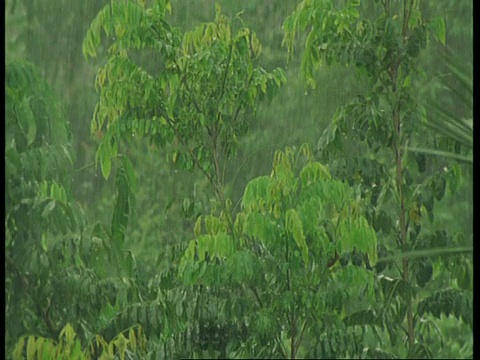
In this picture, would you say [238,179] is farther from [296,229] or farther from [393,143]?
[393,143]

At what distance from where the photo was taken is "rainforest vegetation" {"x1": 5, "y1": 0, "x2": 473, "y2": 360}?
10.5ft

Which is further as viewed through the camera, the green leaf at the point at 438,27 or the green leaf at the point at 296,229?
the green leaf at the point at 296,229

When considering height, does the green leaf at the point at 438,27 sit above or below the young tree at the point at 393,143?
above

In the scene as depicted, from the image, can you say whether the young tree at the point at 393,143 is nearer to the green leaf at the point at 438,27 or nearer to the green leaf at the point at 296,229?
the green leaf at the point at 438,27

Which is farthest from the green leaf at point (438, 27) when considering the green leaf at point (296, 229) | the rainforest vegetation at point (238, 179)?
the green leaf at point (296, 229)

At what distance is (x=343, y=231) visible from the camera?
3264 mm

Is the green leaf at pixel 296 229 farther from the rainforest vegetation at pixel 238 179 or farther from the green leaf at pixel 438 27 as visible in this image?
the green leaf at pixel 438 27

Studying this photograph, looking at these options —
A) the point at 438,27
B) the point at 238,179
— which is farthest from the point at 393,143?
the point at 238,179

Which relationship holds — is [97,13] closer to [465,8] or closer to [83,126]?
[83,126]

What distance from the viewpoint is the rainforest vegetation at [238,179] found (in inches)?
126

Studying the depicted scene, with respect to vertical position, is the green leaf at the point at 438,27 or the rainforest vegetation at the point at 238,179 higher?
the green leaf at the point at 438,27

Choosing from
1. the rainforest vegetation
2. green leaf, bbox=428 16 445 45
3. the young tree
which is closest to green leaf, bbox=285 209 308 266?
the rainforest vegetation

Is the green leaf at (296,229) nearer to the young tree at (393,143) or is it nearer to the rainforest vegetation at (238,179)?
the rainforest vegetation at (238,179)
